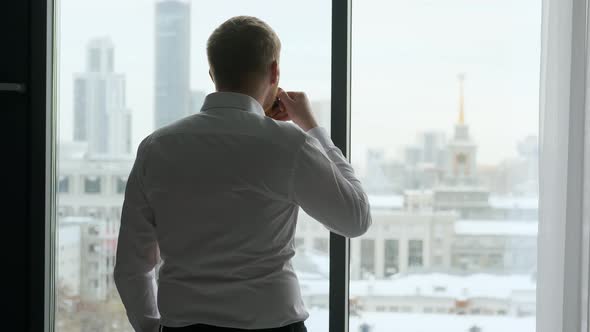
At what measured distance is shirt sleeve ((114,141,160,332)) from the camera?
1.30 metres

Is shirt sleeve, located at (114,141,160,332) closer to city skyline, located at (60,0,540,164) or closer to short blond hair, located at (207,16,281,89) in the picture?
short blond hair, located at (207,16,281,89)

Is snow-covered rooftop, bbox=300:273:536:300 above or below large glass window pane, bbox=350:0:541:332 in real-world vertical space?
below

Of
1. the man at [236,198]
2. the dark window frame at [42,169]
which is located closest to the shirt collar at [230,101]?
the man at [236,198]

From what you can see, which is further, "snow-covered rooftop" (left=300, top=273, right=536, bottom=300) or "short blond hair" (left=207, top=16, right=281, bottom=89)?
"snow-covered rooftop" (left=300, top=273, right=536, bottom=300)

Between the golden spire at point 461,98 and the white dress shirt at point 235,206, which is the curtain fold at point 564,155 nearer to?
the golden spire at point 461,98

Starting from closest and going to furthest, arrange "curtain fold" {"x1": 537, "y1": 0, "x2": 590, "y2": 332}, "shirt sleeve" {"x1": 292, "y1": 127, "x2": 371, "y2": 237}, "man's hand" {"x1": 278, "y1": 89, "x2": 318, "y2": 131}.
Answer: "shirt sleeve" {"x1": 292, "y1": 127, "x2": 371, "y2": 237}
"man's hand" {"x1": 278, "y1": 89, "x2": 318, "y2": 131}
"curtain fold" {"x1": 537, "y1": 0, "x2": 590, "y2": 332}

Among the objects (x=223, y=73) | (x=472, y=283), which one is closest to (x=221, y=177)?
(x=223, y=73)

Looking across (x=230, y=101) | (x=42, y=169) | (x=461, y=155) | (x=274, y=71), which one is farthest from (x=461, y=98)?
(x=42, y=169)

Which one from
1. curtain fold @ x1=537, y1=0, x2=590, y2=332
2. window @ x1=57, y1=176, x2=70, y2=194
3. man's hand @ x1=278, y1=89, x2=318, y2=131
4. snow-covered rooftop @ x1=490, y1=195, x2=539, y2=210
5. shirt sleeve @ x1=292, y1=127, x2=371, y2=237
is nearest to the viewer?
shirt sleeve @ x1=292, y1=127, x2=371, y2=237

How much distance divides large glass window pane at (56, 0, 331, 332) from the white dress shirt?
578 millimetres

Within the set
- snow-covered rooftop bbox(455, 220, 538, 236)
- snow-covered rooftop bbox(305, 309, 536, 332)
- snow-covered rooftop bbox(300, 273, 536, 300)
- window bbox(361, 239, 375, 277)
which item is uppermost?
snow-covered rooftop bbox(455, 220, 538, 236)

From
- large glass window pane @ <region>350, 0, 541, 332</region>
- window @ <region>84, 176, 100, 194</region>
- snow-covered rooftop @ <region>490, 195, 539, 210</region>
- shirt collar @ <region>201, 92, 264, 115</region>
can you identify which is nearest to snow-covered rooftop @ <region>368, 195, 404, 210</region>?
→ large glass window pane @ <region>350, 0, 541, 332</region>

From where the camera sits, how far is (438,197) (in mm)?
1756

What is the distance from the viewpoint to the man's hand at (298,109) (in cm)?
147
